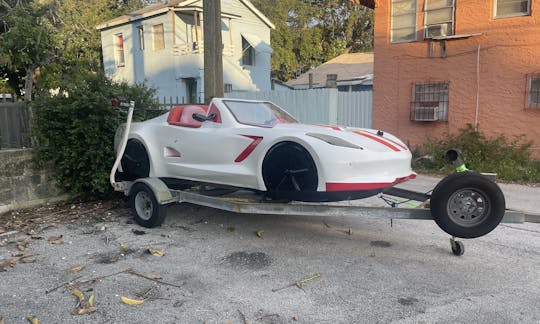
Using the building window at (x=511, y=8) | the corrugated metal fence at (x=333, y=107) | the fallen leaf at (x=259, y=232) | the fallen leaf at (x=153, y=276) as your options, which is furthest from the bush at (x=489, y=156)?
the fallen leaf at (x=153, y=276)

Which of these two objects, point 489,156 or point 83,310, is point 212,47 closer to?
point 83,310

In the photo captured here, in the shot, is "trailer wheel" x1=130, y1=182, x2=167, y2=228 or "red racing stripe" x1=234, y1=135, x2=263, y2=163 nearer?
"red racing stripe" x1=234, y1=135, x2=263, y2=163

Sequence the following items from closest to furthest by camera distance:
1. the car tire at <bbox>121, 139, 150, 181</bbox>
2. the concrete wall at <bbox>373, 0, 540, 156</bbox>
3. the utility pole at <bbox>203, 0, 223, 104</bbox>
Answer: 1. the car tire at <bbox>121, 139, 150, 181</bbox>
2. the utility pole at <bbox>203, 0, 223, 104</bbox>
3. the concrete wall at <bbox>373, 0, 540, 156</bbox>

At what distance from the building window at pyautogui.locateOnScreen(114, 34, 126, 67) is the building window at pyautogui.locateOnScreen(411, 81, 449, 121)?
64.7 feet

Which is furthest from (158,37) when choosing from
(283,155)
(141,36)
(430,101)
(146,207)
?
(283,155)

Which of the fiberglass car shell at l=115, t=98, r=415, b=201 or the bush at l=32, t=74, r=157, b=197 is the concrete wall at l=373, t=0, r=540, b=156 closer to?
the fiberglass car shell at l=115, t=98, r=415, b=201

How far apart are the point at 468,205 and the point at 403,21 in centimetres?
954

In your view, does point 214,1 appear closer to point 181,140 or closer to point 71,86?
point 71,86

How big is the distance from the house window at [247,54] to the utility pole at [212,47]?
16395mm

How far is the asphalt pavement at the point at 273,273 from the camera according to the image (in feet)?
11.1

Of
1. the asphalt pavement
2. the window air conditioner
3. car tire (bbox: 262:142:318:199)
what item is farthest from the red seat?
the window air conditioner

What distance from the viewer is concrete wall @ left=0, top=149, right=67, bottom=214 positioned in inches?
256

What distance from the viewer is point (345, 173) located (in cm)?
420

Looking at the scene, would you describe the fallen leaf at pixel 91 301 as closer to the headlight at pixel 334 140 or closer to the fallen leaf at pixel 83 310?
the fallen leaf at pixel 83 310
